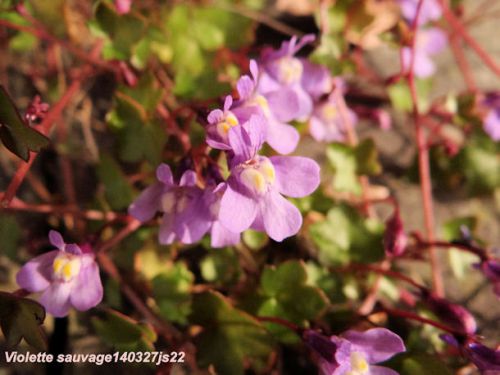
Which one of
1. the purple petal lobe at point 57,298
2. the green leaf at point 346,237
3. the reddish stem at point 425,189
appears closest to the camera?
the purple petal lobe at point 57,298

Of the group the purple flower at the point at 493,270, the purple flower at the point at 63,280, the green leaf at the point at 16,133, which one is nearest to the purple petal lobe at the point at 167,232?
the purple flower at the point at 63,280

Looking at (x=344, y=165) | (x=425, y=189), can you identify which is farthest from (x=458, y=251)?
(x=344, y=165)

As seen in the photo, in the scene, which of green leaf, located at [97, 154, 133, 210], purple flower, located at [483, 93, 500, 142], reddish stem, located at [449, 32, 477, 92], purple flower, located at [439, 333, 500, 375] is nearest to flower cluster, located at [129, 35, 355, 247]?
green leaf, located at [97, 154, 133, 210]

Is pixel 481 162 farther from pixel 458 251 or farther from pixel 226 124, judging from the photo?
pixel 226 124

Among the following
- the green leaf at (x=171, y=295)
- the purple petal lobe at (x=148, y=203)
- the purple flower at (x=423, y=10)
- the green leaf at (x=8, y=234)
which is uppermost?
the purple flower at (x=423, y=10)

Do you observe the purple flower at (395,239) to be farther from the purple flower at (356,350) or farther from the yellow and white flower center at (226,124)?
the yellow and white flower center at (226,124)

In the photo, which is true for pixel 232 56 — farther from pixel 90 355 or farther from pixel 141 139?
pixel 90 355
